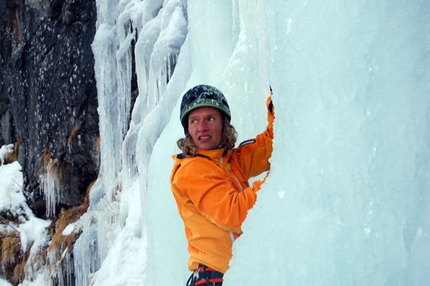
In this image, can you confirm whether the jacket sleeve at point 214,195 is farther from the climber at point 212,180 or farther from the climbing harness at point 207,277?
the climbing harness at point 207,277

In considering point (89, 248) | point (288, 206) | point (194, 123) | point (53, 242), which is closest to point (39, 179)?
point (53, 242)

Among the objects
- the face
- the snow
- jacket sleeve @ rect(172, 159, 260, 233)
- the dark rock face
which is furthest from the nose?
the dark rock face

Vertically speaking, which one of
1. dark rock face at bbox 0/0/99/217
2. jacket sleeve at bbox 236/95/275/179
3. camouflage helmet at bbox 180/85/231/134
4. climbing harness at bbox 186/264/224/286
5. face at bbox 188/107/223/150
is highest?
dark rock face at bbox 0/0/99/217

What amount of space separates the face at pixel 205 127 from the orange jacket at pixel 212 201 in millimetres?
43

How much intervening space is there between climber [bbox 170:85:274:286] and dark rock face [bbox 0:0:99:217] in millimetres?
6139

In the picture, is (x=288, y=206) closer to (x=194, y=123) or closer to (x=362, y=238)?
(x=362, y=238)

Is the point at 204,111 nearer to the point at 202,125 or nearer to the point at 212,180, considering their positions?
the point at 202,125

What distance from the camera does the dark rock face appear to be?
7.51 metres

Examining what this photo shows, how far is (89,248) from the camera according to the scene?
6.20 m

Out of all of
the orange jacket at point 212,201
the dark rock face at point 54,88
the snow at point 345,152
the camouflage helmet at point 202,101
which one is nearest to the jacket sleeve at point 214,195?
the orange jacket at point 212,201

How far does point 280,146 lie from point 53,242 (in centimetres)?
669

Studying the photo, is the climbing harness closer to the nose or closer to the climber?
the climber

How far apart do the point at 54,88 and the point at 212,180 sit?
23.7ft

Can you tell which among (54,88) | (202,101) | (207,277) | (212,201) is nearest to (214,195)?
(212,201)
